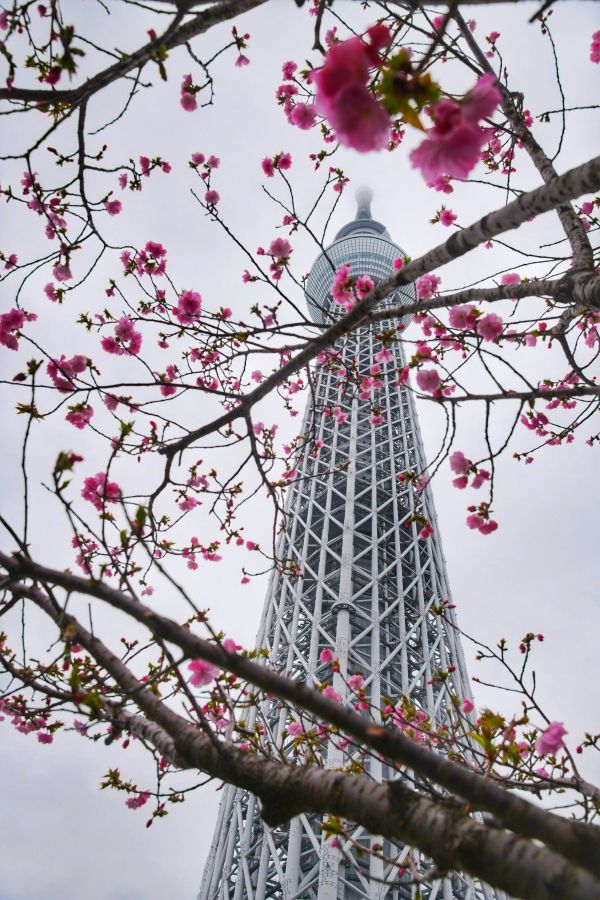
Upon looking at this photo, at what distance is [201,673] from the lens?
9.00 ft

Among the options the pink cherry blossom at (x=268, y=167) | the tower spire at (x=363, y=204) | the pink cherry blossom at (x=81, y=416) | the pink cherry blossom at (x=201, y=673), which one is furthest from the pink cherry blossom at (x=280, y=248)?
the tower spire at (x=363, y=204)

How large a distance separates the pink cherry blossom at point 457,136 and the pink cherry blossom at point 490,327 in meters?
2.56

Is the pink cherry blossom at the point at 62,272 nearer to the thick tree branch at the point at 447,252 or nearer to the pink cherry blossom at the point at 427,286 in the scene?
the thick tree branch at the point at 447,252

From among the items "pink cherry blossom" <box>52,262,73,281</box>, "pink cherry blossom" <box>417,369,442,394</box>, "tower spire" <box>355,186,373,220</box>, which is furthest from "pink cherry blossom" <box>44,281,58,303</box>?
"tower spire" <box>355,186,373,220</box>

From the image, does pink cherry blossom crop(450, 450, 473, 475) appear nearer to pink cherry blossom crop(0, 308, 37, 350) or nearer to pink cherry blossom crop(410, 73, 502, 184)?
pink cherry blossom crop(410, 73, 502, 184)

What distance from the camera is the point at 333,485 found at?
2364 centimetres

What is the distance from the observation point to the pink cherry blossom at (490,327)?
149 inches

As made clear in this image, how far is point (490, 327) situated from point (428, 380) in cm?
58

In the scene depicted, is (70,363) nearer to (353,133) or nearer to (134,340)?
(134,340)

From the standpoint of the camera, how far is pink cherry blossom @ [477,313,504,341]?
377cm

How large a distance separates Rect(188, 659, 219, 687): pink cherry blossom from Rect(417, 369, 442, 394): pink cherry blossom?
2.54 metres

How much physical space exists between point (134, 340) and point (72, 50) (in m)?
2.53

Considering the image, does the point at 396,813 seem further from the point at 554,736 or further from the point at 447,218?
the point at 447,218

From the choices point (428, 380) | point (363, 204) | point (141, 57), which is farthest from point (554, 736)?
point (363, 204)
